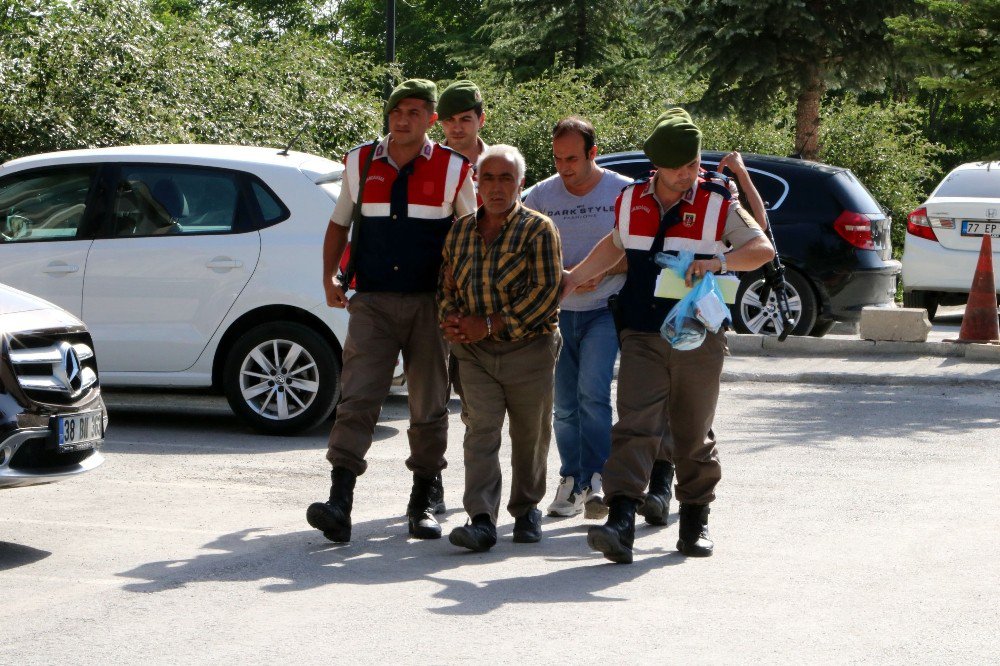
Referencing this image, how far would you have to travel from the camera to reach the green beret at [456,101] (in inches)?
281

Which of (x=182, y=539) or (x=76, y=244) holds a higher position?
(x=76, y=244)

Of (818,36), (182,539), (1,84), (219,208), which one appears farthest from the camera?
(818,36)

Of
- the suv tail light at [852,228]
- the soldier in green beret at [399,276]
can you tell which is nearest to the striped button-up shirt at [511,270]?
the soldier in green beret at [399,276]

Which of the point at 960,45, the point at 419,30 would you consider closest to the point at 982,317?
the point at 960,45

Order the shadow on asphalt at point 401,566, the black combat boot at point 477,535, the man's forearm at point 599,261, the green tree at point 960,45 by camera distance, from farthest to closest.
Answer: the green tree at point 960,45, the man's forearm at point 599,261, the black combat boot at point 477,535, the shadow on asphalt at point 401,566

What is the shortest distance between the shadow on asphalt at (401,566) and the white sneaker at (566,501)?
14.8 inches

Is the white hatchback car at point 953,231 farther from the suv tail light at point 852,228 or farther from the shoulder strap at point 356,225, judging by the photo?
the shoulder strap at point 356,225

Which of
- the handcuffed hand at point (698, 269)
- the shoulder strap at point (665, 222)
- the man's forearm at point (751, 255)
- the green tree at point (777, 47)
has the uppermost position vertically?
the green tree at point (777, 47)

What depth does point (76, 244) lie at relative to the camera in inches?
370

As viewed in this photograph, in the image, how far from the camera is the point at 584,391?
7.05 metres

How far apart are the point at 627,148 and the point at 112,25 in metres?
7.82

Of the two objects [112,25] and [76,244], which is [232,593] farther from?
[112,25]

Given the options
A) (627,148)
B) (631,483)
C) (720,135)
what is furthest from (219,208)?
(720,135)

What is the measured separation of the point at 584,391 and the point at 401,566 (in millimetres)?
1376
